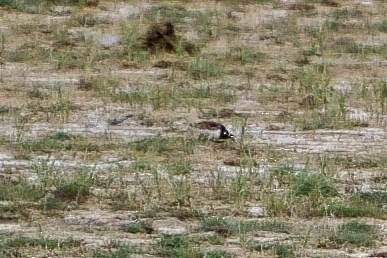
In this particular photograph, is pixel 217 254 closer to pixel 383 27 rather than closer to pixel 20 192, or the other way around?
pixel 20 192

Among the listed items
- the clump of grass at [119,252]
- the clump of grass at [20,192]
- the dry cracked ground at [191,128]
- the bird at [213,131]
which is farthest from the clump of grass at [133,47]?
the clump of grass at [119,252]

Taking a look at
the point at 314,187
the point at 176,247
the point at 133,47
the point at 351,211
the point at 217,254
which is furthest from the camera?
the point at 133,47

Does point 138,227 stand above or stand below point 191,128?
above

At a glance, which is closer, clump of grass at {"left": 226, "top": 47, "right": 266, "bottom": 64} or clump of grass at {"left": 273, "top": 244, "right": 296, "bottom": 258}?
clump of grass at {"left": 273, "top": 244, "right": 296, "bottom": 258}

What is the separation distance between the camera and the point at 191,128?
9.01 m

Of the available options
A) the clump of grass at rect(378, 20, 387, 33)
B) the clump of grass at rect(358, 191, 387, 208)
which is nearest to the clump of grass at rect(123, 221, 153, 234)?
the clump of grass at rect(358, 191, 387, 208)

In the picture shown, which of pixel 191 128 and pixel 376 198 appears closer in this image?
pixel 376 198

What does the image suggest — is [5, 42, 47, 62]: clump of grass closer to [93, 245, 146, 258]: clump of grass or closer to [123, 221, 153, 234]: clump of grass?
[123, 221, 153, 234]: clump of grass

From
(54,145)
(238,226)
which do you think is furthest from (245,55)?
(238,226)

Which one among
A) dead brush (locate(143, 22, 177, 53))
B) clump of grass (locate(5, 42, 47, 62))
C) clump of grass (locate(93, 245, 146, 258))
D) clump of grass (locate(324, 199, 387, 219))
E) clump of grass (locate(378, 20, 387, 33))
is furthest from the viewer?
clump of grass (locate(378, 20, 387, 33))

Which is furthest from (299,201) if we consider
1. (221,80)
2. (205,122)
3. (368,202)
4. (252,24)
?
(252,24)

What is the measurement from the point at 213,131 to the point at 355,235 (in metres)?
2.31

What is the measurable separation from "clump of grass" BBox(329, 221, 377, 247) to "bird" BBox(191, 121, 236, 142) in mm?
1910

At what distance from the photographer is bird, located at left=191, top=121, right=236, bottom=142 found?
8.73 m
